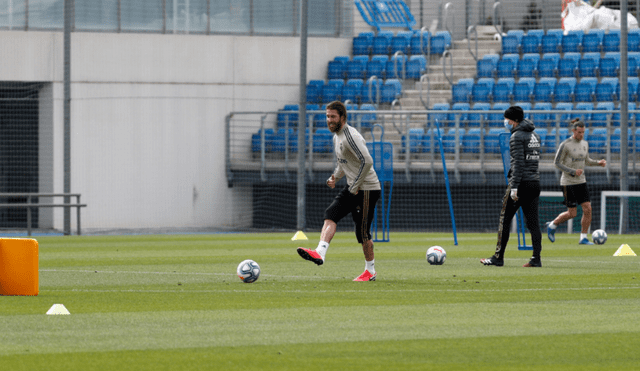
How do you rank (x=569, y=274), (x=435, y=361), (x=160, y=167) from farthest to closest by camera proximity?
1. (x=160, y=167)
2. (x=569, y=274)
3. (x=435, y=361)

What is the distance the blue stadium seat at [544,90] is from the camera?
26344mm

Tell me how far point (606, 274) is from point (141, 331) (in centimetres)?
672

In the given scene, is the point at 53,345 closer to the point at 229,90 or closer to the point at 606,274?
the point at 606,274

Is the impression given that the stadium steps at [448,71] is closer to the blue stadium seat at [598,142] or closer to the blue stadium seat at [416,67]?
the blue stadium seat at [416,67]

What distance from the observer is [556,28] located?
2967cm

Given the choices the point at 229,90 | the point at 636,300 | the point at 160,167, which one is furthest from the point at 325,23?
the point at 636,300

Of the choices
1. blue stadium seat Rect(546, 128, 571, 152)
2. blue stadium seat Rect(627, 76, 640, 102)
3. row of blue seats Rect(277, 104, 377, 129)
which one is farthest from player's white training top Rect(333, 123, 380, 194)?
blue stadium seat Rect(627, 76, 640, 102)

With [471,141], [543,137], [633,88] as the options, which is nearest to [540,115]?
[543,137]

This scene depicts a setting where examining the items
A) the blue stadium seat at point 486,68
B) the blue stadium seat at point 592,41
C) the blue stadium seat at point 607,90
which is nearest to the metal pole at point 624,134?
the blue stadium seat at point 607,90

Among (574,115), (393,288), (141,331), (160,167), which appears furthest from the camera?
(160,167)

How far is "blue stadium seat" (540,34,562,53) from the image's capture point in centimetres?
2828

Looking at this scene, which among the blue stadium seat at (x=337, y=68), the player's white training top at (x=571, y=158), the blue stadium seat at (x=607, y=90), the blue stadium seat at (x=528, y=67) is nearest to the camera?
the player's white training top at (x=571, y=158)

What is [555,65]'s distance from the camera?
1074 inches

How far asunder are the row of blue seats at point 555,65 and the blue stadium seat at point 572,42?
319 millimetres
